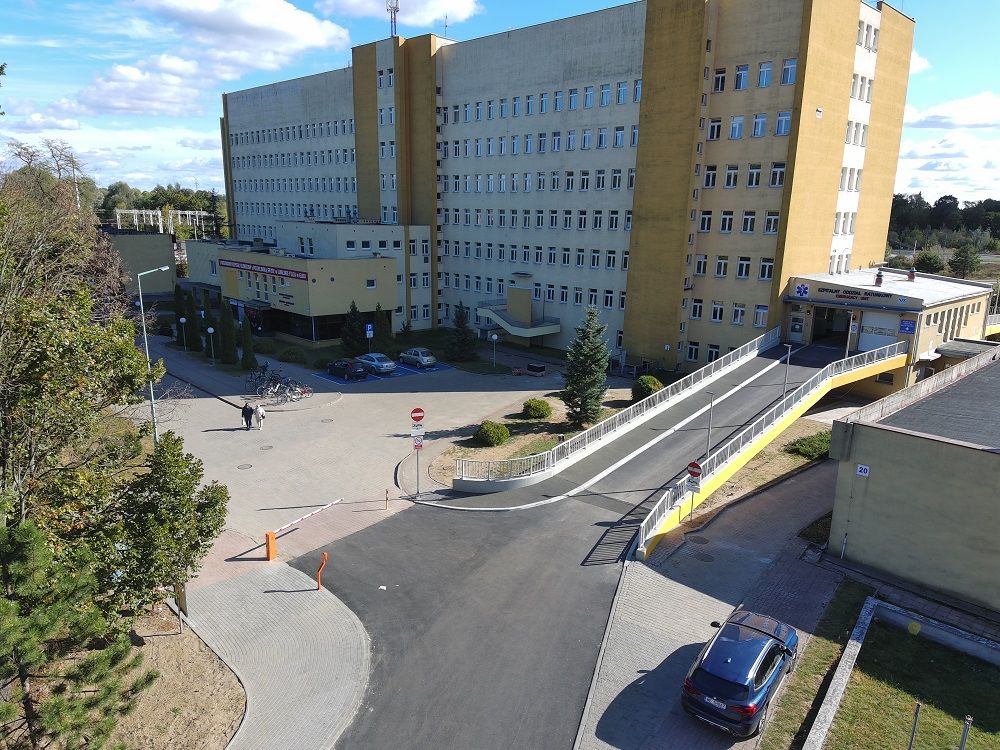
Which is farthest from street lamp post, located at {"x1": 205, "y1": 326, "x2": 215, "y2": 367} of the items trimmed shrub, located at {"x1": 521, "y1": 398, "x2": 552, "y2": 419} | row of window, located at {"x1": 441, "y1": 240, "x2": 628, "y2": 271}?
trimmed shrub, located at {"x1": 521, "y1": 398, "x2": 552, "y2": 419}

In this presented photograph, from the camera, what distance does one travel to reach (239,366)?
37156mm

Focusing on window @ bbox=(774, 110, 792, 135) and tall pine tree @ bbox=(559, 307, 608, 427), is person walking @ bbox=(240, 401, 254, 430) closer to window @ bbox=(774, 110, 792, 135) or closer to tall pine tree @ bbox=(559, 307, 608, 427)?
tall pine tree @ bbox=(559, 307, 608, 427)

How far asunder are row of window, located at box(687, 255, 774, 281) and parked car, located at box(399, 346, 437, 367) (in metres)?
15.8

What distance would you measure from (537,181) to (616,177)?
6211mm

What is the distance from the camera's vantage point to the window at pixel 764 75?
32344 mm

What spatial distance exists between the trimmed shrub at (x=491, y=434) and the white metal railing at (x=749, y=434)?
Answer: 23.4 ft

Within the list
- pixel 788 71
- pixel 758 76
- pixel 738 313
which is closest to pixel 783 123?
pixel 788 71

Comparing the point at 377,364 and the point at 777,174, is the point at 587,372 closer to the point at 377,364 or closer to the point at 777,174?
the point at 377,364

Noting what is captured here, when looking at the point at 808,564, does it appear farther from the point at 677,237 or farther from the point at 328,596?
the point at 677,237

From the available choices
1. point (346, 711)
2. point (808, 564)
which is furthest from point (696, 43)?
point (346, 711)

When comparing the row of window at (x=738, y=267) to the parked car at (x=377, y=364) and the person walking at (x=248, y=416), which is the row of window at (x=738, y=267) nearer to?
the parked car at (x=377, y=364)

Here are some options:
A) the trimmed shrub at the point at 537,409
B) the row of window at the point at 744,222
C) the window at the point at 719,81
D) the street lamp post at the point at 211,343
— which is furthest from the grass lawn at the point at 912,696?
the street lamp post at the point at 211,343

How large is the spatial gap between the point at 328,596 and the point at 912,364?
2879cm

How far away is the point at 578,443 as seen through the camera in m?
22.2
